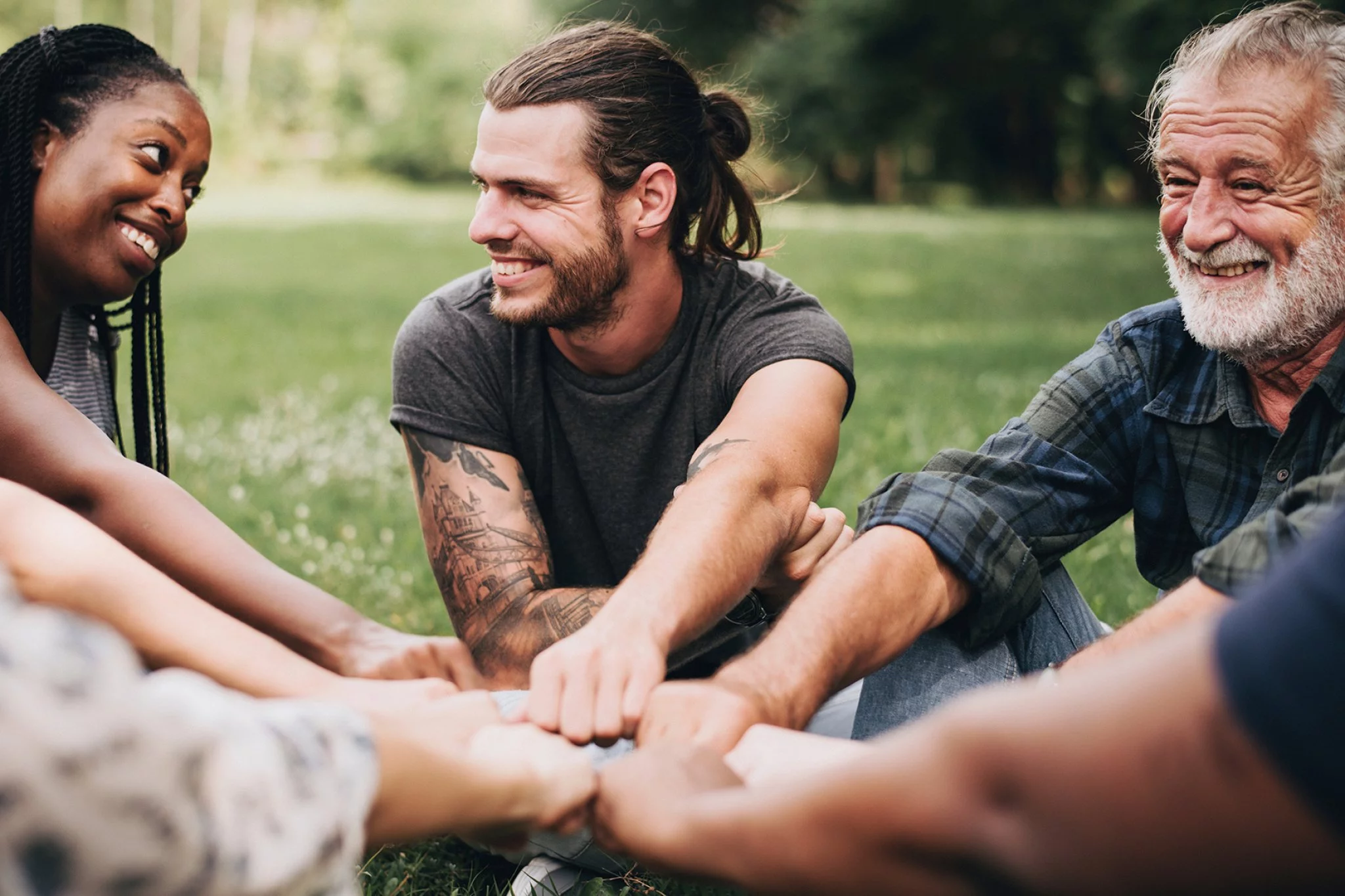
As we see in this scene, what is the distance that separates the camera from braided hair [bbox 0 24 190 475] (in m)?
3.38

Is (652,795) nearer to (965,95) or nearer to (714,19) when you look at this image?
(965,95)

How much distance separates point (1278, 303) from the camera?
2926mm

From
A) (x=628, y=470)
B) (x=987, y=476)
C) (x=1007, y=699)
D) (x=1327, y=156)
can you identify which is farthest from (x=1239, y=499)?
(x=1007, y=699)

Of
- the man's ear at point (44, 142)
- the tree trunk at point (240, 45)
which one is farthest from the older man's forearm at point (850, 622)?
the tree trunk at point (240, 45)

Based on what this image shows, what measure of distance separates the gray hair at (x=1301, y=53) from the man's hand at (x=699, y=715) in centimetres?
169

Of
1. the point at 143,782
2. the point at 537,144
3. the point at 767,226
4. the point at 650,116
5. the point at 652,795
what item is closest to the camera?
the point at 143,782

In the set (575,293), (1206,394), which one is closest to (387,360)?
(575,293)

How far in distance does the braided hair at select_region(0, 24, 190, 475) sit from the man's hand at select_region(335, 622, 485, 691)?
1.38 metres

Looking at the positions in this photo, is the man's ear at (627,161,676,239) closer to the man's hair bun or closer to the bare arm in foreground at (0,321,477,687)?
the man's hair bun

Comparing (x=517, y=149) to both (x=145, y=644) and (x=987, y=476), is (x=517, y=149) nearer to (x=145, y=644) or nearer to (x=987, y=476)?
(x=987, y=476)

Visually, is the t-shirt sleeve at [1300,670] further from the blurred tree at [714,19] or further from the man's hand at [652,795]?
the blurred tree at [714,19]

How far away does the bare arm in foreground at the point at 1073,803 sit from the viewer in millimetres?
1249

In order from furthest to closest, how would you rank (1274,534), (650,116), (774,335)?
(650,116) < (774,335) < (1274,534)

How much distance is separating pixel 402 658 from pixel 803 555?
1.07 m
